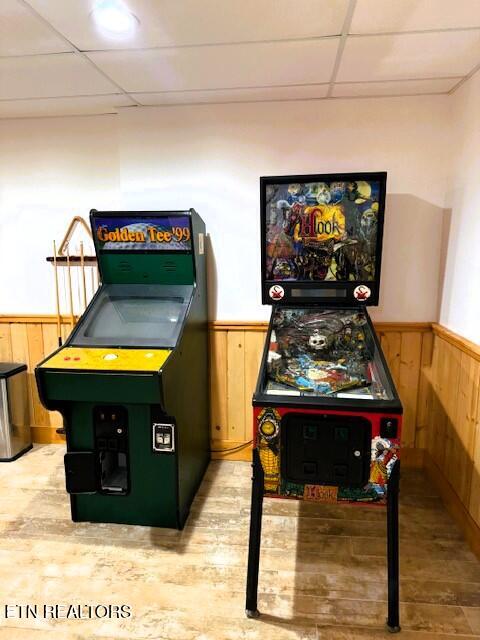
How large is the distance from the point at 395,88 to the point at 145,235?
5.73ft

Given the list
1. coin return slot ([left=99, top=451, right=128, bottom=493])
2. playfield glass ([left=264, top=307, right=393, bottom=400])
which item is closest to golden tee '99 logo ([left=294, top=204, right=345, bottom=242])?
playfield glass ([left=264, top=307, right=393, bottom=400])

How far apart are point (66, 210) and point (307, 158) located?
5.83ft

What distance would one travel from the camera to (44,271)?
10.7 ft

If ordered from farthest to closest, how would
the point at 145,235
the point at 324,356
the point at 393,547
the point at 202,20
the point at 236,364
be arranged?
1. the point at 236,364
2. the point at 145,235
3. the point at 324,356
4. the point at 202,20
5. the point at 393,547

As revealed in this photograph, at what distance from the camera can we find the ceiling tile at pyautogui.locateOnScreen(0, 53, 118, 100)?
86.8 inches

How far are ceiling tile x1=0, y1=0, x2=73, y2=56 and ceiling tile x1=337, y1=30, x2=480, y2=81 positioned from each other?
1.37 metres

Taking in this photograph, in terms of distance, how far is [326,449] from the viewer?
1765 millimetres

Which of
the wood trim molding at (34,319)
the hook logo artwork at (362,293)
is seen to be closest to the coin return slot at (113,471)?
the wood trim molding at (34,319)

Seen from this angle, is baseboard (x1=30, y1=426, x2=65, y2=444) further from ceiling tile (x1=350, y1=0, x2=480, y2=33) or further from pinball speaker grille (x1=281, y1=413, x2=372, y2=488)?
ceiling tile (x1=350, y1=0, x2=480, y2=33)

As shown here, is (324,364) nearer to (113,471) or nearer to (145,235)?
(145,235)

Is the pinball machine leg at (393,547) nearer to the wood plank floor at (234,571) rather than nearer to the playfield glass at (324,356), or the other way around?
the wood plank floor at (234,571)

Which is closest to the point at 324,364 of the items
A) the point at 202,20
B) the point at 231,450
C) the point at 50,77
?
the point at 231,450

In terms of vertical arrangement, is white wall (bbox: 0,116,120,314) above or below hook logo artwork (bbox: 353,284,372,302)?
above

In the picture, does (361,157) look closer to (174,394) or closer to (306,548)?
(174,394)
